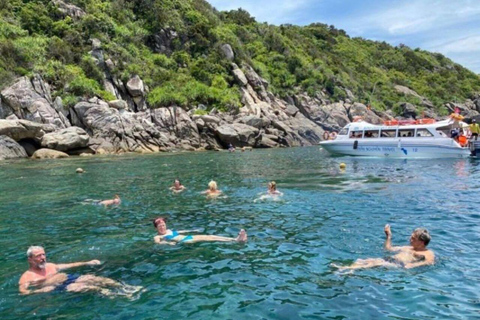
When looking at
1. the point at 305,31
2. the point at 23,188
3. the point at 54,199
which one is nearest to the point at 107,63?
the point at 23,188

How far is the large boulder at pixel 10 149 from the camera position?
3359cm

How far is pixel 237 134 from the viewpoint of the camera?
46875 millimetres

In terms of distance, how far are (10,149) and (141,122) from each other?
13902mm

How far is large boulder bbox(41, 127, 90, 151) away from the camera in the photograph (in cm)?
3581

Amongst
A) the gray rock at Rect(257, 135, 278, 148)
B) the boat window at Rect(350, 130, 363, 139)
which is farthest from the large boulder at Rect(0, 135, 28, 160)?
the boat window at Rect(350, 130, 363, 139)

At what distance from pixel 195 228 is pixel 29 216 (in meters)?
5.90

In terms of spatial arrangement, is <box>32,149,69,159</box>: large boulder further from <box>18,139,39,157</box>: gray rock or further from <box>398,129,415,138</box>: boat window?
<box>398,129,415,138</box>: boat window

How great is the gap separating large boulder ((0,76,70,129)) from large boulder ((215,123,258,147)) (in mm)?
16892

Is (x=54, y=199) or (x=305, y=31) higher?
(x=305, y=31)

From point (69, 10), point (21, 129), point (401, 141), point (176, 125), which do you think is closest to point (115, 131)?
point (176, 125)

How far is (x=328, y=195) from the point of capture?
1559 cm

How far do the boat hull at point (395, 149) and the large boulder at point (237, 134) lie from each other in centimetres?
1370

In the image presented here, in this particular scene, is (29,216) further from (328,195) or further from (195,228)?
(328,195)

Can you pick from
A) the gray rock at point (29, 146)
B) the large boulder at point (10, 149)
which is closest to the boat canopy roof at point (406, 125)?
the gray rock at point (29, 146)
